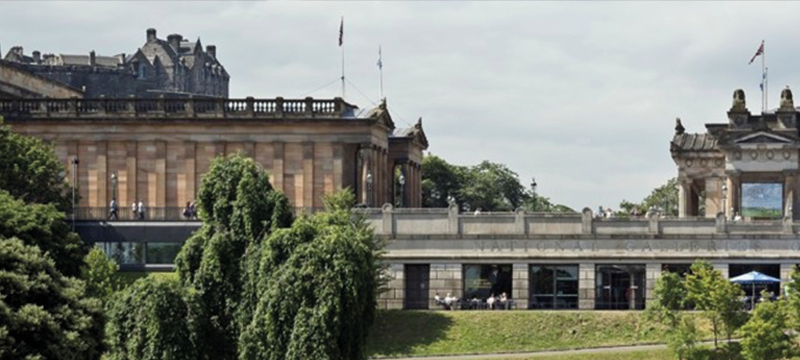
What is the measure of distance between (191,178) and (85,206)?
6.58m

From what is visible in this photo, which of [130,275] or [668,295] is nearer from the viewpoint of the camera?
[668,295]

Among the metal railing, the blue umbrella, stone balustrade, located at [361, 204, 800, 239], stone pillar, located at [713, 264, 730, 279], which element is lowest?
the blue umbrella

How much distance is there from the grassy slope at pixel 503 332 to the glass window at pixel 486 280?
233 inches

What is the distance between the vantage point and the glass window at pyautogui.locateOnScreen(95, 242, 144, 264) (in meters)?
113

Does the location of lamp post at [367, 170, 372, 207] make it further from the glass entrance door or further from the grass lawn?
the grass lawn

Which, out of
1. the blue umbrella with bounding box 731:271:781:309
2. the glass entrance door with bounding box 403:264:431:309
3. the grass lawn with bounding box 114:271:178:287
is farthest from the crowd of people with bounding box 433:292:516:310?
the grass lawn with bounding box 114:271:178:287

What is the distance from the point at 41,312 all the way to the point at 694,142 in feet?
266

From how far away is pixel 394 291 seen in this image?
352ft

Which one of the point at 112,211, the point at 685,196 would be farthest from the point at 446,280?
the point at 685,196

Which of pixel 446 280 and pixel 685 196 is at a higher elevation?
pixel 685 196

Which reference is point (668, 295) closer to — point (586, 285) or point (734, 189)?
point (586, 285)

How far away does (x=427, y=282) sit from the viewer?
355ft

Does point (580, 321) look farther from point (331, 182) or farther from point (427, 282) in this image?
point (331, 182)

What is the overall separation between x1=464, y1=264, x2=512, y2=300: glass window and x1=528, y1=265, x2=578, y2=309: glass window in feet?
4.56
